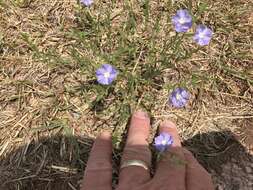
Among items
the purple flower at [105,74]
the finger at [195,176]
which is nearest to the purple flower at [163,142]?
the finger at [195,176]

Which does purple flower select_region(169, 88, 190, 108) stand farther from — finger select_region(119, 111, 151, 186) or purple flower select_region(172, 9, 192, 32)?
purple flower select_region(172, 9, 192, 32)

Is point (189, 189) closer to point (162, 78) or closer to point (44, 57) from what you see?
point (162, 78)

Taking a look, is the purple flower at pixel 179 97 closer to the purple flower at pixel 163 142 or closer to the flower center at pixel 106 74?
the purple flower at pixel 163 142

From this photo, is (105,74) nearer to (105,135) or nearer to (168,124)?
(105,135)

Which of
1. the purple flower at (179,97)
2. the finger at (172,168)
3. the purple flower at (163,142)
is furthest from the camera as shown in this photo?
the purple flower at (179,97)

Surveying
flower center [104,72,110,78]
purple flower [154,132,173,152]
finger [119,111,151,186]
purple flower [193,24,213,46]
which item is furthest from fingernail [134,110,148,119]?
purple flower [193,24,213,46]

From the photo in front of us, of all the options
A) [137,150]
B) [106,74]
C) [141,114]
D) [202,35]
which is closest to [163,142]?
[137,150]

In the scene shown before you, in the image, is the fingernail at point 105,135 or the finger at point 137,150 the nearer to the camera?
the finger at point 137,150
